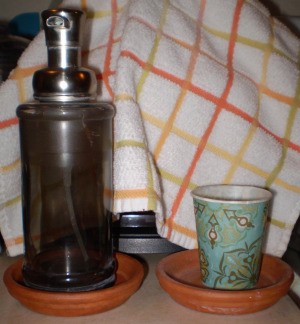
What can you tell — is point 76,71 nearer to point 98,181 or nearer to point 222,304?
point 98,181

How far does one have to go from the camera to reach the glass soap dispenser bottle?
55 cm

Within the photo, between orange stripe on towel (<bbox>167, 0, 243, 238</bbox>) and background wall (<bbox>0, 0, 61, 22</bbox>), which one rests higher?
background wall (<bbox>0, 0, 61, 22</bbox>)

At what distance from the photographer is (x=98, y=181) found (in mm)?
604

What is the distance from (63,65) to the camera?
55 cm

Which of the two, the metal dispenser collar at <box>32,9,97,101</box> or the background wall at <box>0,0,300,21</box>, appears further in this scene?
the background wall at <box>0,0,300,21</box>

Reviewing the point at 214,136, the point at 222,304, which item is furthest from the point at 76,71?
the point at 222,304

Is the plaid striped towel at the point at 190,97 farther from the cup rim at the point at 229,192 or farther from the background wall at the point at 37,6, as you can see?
the background wall at the point at 37,6

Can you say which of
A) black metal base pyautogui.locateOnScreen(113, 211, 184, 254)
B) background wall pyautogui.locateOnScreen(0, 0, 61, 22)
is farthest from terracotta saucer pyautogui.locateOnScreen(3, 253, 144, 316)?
background wall pyautogui.locateOnScreen(0, 0, 61, 22)

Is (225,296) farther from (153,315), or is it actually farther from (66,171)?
(66,171)

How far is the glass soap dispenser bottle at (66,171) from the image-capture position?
1.79ft

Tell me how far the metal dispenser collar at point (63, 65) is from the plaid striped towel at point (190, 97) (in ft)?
0.18

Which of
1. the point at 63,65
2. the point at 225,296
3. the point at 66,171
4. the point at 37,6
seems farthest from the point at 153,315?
the point at 37,6

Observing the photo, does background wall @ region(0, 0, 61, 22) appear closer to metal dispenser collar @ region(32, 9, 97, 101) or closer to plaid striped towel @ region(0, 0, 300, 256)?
plaid striped towel @ region(0, 0, 300, 256)

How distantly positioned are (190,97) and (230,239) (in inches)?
7.4
